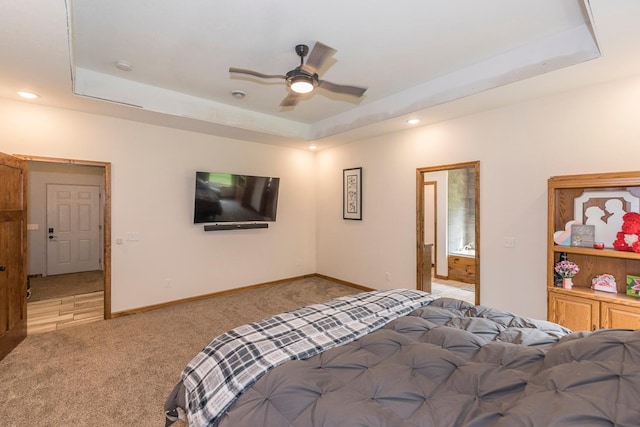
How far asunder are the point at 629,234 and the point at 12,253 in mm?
5891

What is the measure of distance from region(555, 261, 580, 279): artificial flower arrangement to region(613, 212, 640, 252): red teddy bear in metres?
0.36

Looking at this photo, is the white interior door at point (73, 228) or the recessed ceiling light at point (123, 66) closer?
the recessed ceiling light at point (123, 66)

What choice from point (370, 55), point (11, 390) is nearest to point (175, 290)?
point (11, 390)

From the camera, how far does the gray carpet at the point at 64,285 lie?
4.93 m

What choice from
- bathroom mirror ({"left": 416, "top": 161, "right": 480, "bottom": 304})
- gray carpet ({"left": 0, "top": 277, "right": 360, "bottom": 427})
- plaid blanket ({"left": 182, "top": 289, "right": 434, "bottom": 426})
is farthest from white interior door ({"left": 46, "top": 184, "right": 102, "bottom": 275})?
bathroom mirror ({"left": 416, "top": 161, "right": 480, "bottom": 304})

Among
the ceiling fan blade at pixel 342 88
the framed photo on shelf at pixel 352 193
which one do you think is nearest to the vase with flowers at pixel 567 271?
the ceiling fan blade at pixel 342 88

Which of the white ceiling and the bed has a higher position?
the white ceiling

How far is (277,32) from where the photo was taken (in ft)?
8.48

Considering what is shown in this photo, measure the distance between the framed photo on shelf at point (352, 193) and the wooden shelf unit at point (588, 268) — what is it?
9.06ft

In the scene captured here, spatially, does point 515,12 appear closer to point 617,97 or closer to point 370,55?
point 370,55

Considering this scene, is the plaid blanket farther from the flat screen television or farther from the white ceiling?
the flat screen television

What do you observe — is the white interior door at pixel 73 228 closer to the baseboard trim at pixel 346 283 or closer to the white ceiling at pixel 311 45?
the white ceiling at pixel 311 45

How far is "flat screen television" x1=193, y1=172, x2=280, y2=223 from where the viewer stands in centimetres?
451

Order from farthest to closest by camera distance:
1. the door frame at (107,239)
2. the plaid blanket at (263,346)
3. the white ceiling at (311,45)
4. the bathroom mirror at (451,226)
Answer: the bathroom mirror at (451,226) < the door frame at (107,239) < the white ceiling at (311,45) < the plaid blanket at (263,346)
